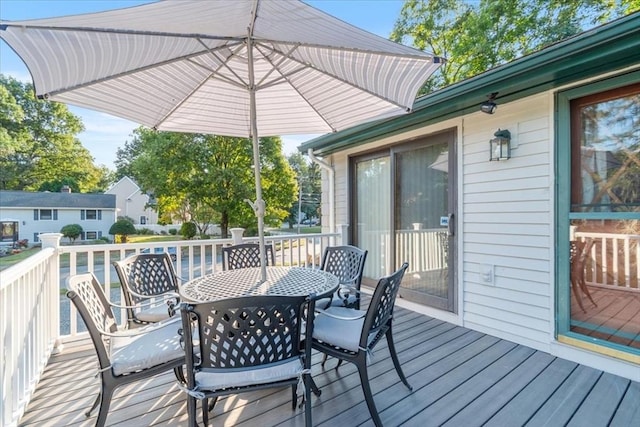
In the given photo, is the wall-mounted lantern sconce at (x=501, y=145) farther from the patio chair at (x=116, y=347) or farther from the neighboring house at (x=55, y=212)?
the neighboring house at (x=55, y=212)

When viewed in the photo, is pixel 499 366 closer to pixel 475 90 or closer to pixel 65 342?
pixel 475 90

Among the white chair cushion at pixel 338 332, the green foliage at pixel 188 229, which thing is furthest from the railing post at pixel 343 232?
the green foliage at pixel 188 229

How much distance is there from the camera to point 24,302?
6.59 feet

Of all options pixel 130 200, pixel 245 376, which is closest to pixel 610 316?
pixel 245 376

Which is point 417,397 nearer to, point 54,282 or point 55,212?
point 54,282

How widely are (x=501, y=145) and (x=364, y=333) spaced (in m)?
2.36

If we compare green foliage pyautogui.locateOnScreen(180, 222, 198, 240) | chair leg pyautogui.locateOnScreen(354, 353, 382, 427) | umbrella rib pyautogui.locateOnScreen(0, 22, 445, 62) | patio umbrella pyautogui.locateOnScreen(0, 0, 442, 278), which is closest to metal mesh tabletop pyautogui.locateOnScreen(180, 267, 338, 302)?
patio umbrella pyautogui.locateOnScreen(0, 0, 442, 278)

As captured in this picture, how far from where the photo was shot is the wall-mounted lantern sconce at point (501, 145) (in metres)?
3.03

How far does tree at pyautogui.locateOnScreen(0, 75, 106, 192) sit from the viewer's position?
17531 mm

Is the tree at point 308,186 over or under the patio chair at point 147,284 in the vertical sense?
over

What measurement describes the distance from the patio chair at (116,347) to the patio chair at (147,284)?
0.42m

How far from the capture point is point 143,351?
70.3 inches

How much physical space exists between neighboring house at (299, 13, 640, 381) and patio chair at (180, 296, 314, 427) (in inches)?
94.0

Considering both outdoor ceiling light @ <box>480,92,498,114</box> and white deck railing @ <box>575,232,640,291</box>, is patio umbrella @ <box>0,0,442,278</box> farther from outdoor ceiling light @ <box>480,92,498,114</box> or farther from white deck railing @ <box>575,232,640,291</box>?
white deck railing @ <box>575,232,640,291</box>
